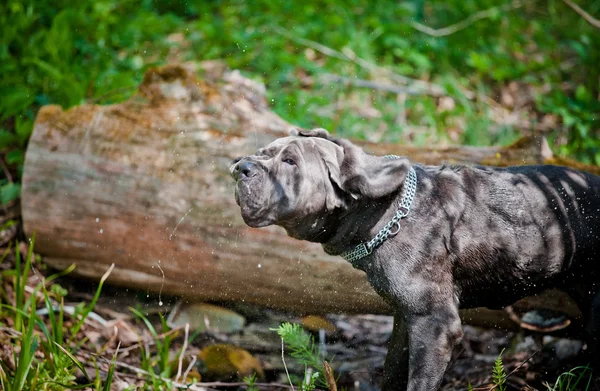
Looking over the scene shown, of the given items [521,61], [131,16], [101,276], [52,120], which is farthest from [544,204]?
[131,16]

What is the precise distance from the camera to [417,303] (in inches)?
146

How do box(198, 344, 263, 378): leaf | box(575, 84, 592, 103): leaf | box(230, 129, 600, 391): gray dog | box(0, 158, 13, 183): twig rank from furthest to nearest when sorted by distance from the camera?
box(575, 84, 592, 103): leaf, box(0, 158, 13, 183): twig, box(198, 344, 263, 378): leaf, box(230, 129, 600, 391): gray dog

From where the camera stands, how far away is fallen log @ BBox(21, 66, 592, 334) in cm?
486

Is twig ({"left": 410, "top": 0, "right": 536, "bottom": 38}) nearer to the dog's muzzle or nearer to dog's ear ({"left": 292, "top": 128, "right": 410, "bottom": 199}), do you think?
dog's ear ({"left": 292, "top": 128, "right": 410, "bottom": 199})

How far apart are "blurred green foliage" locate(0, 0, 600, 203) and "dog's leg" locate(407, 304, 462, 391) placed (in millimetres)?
3706

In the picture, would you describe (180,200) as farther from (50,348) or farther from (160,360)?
(50,348)

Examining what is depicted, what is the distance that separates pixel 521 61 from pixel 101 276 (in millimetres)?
6219

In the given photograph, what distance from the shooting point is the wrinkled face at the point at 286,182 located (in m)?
3.51

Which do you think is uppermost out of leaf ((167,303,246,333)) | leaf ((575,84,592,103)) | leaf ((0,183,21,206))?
leaf ((0,183,21,206))

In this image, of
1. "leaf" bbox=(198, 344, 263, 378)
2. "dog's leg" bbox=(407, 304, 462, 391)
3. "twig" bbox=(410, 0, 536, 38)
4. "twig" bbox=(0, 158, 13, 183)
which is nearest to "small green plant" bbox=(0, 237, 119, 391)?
"leaf" bbox=(198, 344, 263, 378)

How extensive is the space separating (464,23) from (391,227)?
19.3 feet

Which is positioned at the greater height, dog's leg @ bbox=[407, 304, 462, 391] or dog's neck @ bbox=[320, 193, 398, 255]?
dog's neck @ bbox=[320, 193, 398, 255]

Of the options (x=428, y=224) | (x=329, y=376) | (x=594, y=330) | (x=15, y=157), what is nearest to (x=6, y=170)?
(x=15, y=157)

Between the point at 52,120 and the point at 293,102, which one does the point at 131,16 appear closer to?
the point at 293,102
